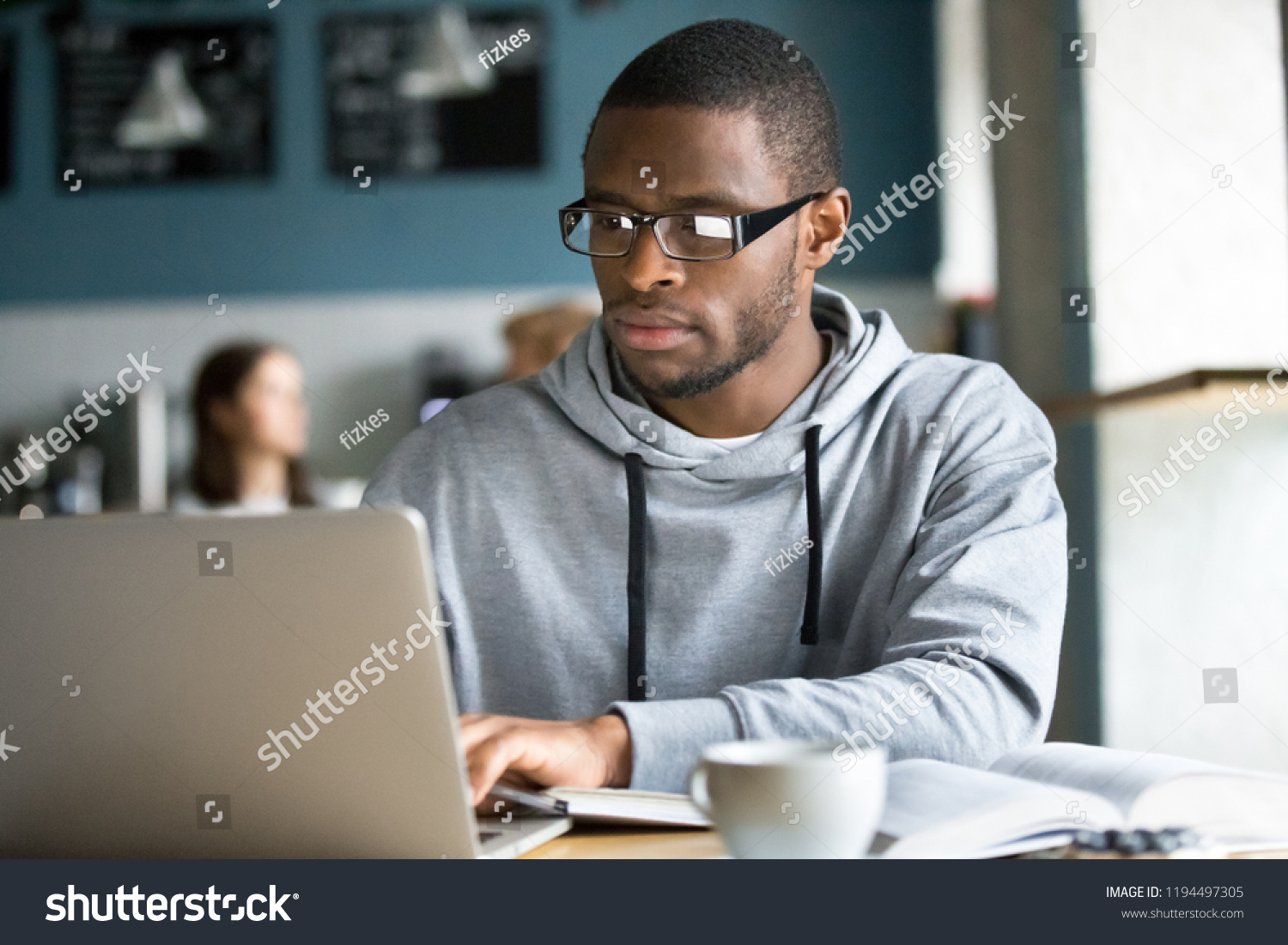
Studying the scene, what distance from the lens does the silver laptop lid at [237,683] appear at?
2.04 ft

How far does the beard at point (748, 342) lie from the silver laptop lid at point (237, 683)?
0.65m

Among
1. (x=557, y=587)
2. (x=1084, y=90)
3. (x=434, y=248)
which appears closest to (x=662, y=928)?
(x=557, y=587)

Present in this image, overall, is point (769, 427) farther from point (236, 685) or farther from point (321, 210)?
point (321, 210)

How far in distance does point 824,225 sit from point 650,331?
0.79 feet

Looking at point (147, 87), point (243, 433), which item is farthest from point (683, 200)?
point (147, 87)

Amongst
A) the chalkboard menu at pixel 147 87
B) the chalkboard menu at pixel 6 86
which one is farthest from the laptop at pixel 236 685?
the chalkboard menu at pixel 6 86

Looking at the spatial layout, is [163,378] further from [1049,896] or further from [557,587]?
[1049,896]

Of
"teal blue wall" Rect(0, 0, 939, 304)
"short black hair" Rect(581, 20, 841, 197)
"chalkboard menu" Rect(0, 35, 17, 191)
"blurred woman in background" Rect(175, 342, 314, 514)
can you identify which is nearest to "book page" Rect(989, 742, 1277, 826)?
"short black hair" Rect(581, 20, 841, 197)

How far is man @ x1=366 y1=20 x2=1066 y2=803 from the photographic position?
116cm

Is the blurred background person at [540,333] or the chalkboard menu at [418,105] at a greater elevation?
the chalkboard menu at [418,105]

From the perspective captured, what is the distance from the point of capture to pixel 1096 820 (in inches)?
26.8

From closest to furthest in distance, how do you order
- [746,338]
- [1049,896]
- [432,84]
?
[1049,896]
[746,338]
[432,84]

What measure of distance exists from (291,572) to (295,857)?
0.52ft

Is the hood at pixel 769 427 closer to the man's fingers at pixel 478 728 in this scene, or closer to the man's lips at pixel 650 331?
the man's lips at pixel 650 331
